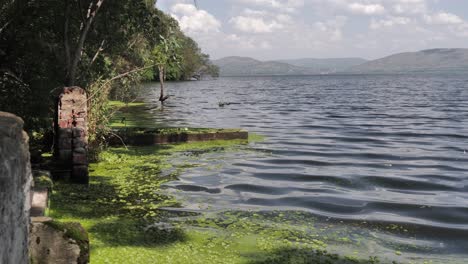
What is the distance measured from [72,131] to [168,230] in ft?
14.5

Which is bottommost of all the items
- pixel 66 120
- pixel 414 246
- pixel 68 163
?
pixel 414 246

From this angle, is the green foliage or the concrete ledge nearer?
the green foliage

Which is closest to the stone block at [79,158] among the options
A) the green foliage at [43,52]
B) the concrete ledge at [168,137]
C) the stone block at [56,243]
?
the green foliage at [43,52]

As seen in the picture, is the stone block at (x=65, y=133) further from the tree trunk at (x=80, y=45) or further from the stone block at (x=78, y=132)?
the tree trunk at (x=80, y=45)

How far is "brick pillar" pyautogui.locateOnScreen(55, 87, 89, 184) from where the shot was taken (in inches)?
451

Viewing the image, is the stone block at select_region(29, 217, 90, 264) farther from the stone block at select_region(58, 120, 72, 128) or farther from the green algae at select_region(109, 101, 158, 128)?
the green algae at select_region(109, 101, 158, 128)

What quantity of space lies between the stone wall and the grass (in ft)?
13.1

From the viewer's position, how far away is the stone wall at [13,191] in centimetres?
261

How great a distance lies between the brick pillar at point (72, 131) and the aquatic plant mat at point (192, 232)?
21.2 inches

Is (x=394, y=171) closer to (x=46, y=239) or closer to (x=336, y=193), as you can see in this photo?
(x=336, y=193)

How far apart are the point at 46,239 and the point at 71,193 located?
16.1 ft

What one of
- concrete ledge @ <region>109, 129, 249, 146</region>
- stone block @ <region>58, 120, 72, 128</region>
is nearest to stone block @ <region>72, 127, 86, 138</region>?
stone block @ <region>58, 120, 72, 128</region>

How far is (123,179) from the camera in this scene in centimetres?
1285

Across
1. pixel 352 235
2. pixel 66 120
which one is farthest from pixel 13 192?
pixel 66 120
